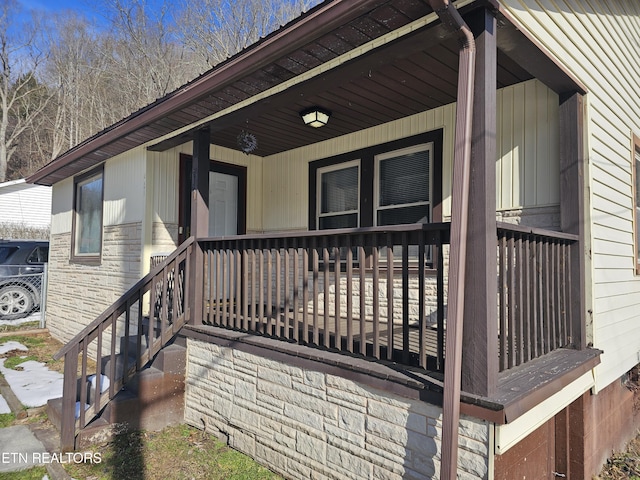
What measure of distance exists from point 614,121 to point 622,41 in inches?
41.5

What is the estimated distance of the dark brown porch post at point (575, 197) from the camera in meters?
3.42

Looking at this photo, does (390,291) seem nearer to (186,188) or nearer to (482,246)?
(482,246)

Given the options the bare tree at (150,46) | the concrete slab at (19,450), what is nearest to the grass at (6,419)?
the concrete slab at (19,450)

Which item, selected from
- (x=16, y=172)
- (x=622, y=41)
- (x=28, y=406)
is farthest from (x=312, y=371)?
(x=16, y=172)

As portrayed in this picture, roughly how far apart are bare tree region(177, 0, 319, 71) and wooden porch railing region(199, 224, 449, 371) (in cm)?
1288

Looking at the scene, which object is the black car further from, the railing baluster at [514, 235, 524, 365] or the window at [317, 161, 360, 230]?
the railing baluster at [514, 235, 524, 365]

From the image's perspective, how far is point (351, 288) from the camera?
9.87 feet

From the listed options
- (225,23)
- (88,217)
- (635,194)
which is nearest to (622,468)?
(635,194)

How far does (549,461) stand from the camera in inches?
133

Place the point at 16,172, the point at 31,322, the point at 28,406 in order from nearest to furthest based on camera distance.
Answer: the point at 28,406 < the point at 31,322 < the point at 16,172

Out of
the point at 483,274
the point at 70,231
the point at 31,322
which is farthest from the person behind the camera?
the point at 31,322

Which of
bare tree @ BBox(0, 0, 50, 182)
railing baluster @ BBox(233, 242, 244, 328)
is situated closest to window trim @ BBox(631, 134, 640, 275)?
Result: railing baluster @ BBox(233, 242, 244, 328)

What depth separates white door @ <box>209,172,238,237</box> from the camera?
6199 millimetres

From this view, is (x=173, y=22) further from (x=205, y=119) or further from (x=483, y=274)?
(x=483, y=274)
